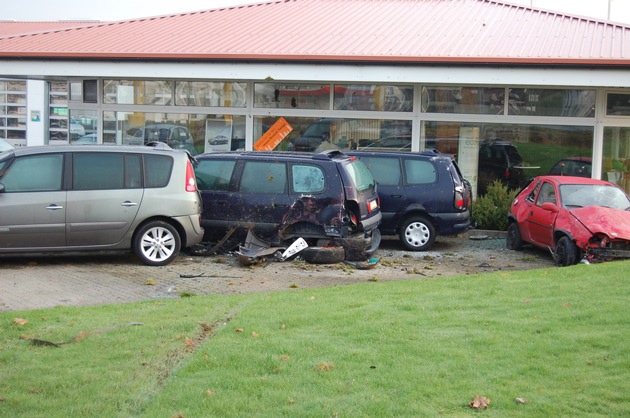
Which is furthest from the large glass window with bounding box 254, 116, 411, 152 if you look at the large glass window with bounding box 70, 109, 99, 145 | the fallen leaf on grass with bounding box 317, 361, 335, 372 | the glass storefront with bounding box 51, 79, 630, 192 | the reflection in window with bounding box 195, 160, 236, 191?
the fallen leaf on grass with bounding box 317, 361, 335, 372

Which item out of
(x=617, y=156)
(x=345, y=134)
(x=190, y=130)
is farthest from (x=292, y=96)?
(x=617, y=156)

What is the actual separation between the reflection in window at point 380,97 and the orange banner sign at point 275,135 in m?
1.53

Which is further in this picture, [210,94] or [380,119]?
[210,94]

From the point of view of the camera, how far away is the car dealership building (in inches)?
670

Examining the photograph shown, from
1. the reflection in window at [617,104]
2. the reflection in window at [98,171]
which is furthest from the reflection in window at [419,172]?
the reflection in window at [98,171]

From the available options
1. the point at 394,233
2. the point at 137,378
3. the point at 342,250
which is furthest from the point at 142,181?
the point at 137,378

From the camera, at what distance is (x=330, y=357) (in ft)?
21.6

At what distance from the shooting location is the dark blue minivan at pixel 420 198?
15062 millimetres

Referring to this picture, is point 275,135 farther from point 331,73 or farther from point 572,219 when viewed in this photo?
point 572,219

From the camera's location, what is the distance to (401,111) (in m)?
18.5

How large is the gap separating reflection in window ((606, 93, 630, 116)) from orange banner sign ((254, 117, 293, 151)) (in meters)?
6.87

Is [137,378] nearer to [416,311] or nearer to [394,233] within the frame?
[416,311]

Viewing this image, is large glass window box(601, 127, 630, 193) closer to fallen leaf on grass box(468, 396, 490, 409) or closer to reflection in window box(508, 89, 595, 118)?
reflection in window box(508, 89, 595, 118)

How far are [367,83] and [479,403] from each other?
13289 mm
